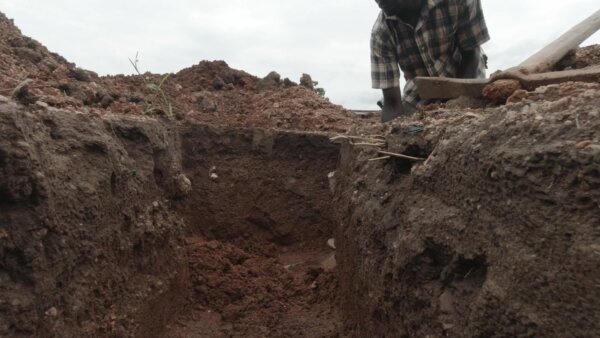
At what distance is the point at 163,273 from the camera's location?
123 inches

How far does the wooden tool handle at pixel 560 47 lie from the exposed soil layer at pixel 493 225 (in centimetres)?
61

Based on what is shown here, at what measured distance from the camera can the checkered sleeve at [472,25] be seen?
342 cm

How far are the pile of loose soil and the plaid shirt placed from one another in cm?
141

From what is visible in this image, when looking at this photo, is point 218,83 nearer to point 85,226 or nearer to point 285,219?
point 285,219

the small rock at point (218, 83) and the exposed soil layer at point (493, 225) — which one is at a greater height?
the small rock at point (218, 83)

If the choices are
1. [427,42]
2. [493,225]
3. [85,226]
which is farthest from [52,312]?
[427,42]

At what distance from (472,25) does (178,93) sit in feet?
10.6

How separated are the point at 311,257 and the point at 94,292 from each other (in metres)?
2.24

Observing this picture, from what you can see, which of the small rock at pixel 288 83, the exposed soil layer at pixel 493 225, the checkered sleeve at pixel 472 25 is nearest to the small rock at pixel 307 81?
the small rock at pixel 288 83

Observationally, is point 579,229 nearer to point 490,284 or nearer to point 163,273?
point 490,284

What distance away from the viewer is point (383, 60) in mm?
3777

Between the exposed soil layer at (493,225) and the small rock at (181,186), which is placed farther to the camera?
the small rock at (181,186)

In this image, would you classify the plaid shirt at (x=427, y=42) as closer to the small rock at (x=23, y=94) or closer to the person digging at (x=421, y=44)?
the person digging at (x=421, y=44)

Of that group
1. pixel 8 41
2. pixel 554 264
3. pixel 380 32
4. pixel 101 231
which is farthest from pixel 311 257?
pixel 554 264
